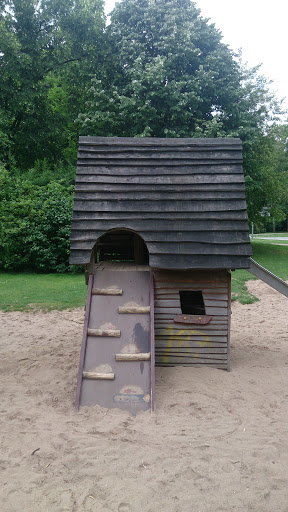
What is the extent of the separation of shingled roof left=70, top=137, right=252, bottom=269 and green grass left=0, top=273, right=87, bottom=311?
5.43 metres

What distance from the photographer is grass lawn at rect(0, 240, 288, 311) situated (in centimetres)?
1100

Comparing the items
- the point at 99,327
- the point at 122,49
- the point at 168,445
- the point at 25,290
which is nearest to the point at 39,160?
the point at 122,49

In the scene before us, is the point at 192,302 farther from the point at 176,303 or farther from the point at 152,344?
the point at 152,344

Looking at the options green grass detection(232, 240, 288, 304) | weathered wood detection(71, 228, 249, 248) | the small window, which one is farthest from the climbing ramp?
green grass detection(232, 240, 288, 304)

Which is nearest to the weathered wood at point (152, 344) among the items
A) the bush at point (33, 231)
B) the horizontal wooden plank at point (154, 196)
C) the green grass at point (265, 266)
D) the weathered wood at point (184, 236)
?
the weathered wood at point (184, 236)

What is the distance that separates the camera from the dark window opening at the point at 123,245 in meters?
7.70

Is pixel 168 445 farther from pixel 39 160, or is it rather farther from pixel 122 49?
pixel 39 160

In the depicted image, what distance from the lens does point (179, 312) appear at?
6395 mm

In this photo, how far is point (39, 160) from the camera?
77.3ft

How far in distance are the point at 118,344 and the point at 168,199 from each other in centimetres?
249

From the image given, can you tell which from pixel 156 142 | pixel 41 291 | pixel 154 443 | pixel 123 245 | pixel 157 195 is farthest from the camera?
pixel 41 291

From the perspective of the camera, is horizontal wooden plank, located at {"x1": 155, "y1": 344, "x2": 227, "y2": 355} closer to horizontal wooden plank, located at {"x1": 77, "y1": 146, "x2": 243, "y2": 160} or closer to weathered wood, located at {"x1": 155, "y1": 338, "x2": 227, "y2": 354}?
weathered wood, located at {"x1": 155, "y1": 338, "x2": 227, "y2": 354}

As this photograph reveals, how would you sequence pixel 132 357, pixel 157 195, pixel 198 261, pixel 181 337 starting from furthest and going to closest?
pixel 181 337
pixel 157 195
pixel 198 261
pixel 132 357

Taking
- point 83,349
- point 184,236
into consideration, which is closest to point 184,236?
point 184,236
